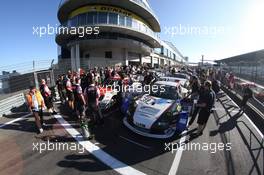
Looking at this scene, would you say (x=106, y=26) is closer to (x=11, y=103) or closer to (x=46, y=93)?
(x=11, y=103)

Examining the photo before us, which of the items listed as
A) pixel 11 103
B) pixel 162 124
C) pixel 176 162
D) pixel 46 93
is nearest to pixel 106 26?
pixel 11 103

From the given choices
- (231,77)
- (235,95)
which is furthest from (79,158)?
(231,77)

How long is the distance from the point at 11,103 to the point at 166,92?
7.43m

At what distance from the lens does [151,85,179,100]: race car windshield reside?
22.8 ft

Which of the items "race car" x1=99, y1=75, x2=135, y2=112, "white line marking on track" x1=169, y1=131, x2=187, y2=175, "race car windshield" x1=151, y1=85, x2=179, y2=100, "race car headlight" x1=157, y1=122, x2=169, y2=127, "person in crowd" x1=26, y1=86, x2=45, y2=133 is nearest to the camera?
"white line marking on track" x1=169, y1=131, x2=187, y2=175

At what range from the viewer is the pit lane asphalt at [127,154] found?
13.7 feet

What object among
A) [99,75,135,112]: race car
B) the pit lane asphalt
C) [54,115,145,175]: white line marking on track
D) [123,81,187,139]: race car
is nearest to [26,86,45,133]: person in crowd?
the pit lane asphalt

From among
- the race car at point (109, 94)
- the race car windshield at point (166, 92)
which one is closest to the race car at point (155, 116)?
the race car windshield at point (166, 92)

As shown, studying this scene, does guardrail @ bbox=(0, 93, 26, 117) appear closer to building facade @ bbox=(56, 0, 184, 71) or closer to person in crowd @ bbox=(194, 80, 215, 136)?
person in crowd @ bbox=(194, 80, 215, 136)

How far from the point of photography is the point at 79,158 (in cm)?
461

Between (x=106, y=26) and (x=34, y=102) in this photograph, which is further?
(x=106, y=26)

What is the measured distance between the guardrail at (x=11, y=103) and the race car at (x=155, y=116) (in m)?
5.89

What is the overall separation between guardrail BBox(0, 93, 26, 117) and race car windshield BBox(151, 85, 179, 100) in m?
6.77

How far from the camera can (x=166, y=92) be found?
7.21 metres
